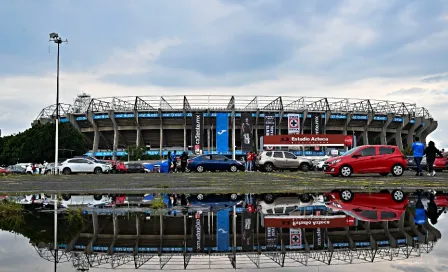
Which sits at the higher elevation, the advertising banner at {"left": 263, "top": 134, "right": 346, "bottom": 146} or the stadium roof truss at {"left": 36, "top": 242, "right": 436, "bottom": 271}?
the advertising banner at {"left": 263, "top": 134, "right": 346, "bottom": 146}

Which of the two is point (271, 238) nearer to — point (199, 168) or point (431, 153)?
point (431, 153)

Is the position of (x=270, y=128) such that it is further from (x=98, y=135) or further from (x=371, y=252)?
(x=371, y=252)

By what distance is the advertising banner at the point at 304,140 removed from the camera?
55.1 m

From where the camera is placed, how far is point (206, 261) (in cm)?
453

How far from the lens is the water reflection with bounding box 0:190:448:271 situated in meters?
4.65

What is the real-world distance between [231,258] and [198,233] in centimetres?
134

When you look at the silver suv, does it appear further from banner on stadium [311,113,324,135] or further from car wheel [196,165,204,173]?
banner on stadium [311,113,324,135]

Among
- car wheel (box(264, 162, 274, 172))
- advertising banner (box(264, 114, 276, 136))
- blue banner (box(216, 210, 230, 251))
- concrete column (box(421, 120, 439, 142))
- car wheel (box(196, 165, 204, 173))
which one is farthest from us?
concrete column (box(421, 120, 439, 142))

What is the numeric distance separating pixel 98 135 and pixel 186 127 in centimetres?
1538

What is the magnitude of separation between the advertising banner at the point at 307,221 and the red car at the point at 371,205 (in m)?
0.43

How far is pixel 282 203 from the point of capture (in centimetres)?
905

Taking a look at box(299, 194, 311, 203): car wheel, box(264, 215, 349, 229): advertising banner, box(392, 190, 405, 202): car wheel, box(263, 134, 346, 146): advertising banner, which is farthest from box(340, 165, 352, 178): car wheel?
box(263, 134, 346, 146): advertising banner

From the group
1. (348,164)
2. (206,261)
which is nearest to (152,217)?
(206,261)

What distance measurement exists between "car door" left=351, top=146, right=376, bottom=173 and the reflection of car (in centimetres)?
1132
